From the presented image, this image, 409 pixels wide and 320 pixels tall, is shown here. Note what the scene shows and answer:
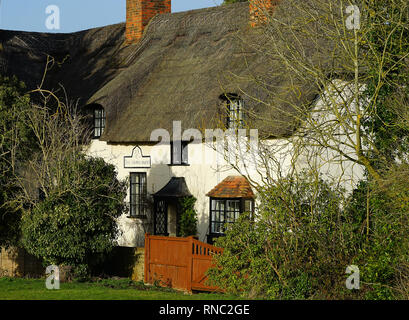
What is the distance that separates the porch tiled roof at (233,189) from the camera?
21641 mm

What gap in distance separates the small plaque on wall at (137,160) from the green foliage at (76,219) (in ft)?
14.9

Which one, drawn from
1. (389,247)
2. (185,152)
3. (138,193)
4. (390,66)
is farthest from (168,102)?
(389,247)

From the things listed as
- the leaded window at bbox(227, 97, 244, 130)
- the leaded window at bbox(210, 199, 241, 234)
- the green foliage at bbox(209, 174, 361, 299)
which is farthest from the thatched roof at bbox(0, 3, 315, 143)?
the green foliage at bbox(209, 174, 361, 299)

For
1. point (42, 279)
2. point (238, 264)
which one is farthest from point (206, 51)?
point (238, 264)

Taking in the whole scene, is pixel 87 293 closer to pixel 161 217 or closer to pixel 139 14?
pixel 161 217

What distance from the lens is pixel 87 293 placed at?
15.9 m

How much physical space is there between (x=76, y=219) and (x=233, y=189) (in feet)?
16.2

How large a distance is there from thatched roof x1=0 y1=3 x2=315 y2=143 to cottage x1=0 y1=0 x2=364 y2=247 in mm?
47

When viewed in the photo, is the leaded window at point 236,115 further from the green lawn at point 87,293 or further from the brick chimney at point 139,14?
the brick chimney at point 139,14

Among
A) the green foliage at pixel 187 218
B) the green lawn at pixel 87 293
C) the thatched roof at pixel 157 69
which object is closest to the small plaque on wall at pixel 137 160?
the thatched roof at pixel 157 69

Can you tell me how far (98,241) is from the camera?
65.7 ft

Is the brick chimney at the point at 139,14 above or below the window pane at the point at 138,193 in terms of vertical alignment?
above
